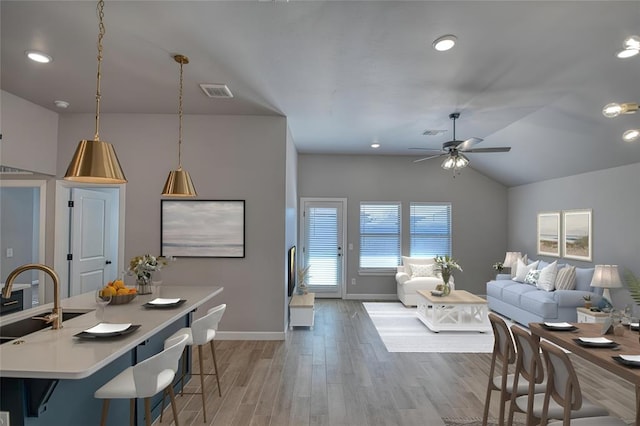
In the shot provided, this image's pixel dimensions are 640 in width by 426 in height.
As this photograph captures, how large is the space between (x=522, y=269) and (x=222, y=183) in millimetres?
5406

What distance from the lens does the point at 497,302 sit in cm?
642

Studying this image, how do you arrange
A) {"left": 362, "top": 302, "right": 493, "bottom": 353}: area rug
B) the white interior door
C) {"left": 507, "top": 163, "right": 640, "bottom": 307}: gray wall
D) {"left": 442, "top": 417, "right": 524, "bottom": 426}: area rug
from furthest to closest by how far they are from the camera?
the white interior door, {"left": 507, "top": 163, "right": 640, "bottom": 307}: gray wall, {"left": 362, "top": 302, "right": 493, "bottom": 353}: area rug, {"left": 442, "top": 417, "right": 524, "bottom": 426}: area rug

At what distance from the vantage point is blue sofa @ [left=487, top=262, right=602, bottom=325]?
5.11m

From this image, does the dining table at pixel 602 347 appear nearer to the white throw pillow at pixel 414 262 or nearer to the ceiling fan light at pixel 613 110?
the ceiling fan light at pixel 613 110

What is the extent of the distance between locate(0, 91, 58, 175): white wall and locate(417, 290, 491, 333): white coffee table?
566cm

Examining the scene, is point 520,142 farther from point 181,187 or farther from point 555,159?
point 181,187

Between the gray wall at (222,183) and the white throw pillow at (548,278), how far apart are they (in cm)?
408

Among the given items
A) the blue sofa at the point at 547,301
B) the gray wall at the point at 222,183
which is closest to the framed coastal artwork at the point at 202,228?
the gray wall at the point at 222,183

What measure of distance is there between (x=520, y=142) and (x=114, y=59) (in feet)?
18.9

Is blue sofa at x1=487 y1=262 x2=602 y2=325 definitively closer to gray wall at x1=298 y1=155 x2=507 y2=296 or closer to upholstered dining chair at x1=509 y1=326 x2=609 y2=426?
gray wall at x1=298 y1=155 x2=507 y2=296

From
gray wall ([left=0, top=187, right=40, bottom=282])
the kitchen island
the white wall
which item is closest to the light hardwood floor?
the kitchen island

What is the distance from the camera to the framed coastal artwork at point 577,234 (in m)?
5.71

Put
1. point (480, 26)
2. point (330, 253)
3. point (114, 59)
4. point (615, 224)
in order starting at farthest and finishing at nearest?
point (330, 253)
point (615, 224)
point (114, 59)
point (480, 26)

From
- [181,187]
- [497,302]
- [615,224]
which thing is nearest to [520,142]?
[615,224]
